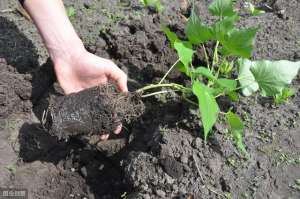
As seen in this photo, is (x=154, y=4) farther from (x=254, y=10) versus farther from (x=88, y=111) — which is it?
(x=88, y=111)

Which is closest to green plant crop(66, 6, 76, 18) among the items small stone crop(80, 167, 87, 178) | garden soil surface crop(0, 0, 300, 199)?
garden soil surface crop(0, 0, 300, 199)

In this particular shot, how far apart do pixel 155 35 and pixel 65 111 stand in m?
0.69

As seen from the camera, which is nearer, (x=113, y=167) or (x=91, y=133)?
(x=91, y=133)

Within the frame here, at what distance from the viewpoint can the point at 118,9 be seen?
2643mm

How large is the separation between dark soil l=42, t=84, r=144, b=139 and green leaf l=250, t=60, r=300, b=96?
0.50 metres

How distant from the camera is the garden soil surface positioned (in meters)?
1.64

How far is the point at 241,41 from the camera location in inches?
65.5

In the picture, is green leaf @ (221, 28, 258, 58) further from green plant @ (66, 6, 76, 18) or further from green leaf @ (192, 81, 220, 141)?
green plant @ (66, 6, 76, 18)

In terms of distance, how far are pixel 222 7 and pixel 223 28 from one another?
0.74 feet

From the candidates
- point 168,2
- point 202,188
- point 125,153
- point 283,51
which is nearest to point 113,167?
point 125,153

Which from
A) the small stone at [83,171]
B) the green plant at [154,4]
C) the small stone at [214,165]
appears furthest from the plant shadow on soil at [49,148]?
the green plant at [154,4]

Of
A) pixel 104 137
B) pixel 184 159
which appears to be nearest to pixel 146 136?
pixel 104 137

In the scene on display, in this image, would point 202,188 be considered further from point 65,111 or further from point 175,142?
point 65,111

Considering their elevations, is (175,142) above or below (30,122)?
above
